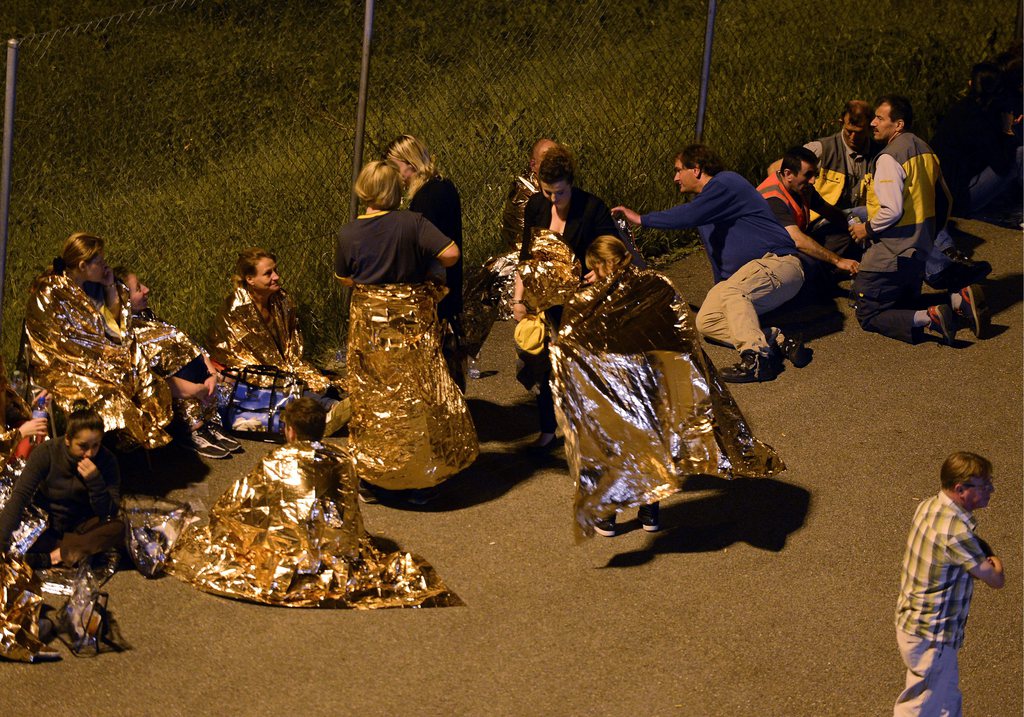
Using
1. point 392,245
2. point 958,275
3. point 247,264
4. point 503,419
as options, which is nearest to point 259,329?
point 247,264

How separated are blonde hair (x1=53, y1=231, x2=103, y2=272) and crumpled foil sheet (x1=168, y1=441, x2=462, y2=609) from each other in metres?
1.64

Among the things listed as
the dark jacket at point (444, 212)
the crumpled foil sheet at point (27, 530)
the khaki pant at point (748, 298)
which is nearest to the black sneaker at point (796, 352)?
the khaki pant at point (748, 298)

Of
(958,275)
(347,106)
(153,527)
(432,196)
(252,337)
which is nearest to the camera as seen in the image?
(153,527)

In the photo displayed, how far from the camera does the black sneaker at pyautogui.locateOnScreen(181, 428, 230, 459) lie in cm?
831

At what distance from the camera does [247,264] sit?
8.58 m

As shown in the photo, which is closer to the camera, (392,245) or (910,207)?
(392,245)

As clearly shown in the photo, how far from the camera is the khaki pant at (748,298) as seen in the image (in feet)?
31.0

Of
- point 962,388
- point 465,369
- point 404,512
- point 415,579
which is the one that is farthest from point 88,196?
point 962,388

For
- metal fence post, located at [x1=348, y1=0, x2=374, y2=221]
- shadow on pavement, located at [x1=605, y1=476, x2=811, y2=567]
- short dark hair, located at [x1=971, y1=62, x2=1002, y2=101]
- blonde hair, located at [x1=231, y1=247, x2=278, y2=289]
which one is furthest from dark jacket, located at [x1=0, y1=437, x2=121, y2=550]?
short dark hair, located at [x1=971, y1=62, x2=1002, y2=101]

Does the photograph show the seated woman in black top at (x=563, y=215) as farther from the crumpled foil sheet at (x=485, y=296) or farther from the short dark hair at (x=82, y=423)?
the short dark hair at (x=82, y=423)

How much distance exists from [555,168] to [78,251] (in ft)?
8.41

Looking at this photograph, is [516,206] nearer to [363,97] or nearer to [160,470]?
[363,97]

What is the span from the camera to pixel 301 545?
22.9 feet

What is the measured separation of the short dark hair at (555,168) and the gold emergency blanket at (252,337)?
5.88 feet
